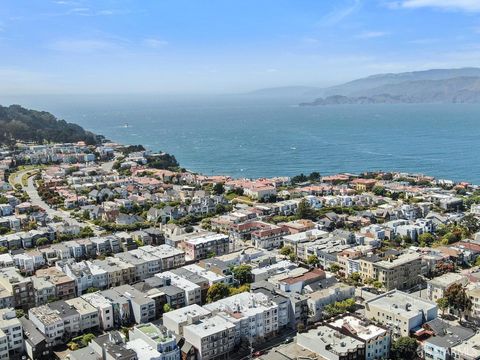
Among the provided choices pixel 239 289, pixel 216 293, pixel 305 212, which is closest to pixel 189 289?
pixel 216 293

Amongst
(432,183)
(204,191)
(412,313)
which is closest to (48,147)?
(204,191)

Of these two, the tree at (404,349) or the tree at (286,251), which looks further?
the tree at (286,251)

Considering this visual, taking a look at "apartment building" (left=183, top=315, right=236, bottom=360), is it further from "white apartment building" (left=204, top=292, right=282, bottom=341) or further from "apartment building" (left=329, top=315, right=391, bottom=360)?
"apartment building" (left=329, top=315, right=391, bottom=360)

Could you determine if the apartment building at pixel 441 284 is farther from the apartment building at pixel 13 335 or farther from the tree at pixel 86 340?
the apartment building at pixel 13 335

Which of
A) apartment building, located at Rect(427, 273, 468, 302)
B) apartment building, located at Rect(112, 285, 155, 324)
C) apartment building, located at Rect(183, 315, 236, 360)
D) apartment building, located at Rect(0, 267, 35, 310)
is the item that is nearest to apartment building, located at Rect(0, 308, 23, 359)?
apartment building, located at Rect(0, 267, 35, 310)

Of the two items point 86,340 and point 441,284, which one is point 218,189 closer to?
point 441,284

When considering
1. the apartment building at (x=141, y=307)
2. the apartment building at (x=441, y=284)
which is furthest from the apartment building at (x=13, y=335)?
the apartment building at (x=441, y=284)
